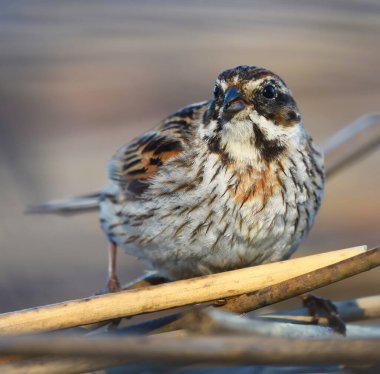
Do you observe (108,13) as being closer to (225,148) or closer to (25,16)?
(25,16)

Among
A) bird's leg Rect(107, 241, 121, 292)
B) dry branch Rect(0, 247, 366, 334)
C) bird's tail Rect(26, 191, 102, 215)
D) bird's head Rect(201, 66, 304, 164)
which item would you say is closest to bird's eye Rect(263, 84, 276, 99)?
bird's head Rect(201, 66, 304, 164)

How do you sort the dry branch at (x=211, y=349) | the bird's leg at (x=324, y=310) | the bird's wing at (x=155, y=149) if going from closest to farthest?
1. the dry branch at (x=211, y=349)
2. the bird's leg at (x=324, y=310)
3. the bird's wing at (x=155, y=149)

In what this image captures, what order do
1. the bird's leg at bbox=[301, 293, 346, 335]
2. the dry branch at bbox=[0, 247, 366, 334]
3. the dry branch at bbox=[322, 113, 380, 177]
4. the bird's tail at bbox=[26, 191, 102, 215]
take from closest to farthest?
the dry branch at bbox=[0, 247, 366, 334]
the bird's leg at bbox=[301, 293, 346, 335]
the dry branch at bbox=[322, 113, 380, 177]
the bird's tail at bbox=[26, 191, 102, 215]

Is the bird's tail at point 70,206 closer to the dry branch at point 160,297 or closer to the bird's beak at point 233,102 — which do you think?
the bird's beak at point 233,102

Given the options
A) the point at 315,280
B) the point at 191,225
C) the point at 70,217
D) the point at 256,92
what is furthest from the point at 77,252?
the point at 315,280

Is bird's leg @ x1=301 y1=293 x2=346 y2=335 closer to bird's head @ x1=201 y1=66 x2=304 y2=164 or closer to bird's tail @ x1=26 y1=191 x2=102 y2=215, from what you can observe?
bird's head @ x1=201 y1=66 x2=304 y2=164

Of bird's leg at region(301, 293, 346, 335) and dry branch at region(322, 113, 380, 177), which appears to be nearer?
bird's leg at region(301, 293, 346, 335)

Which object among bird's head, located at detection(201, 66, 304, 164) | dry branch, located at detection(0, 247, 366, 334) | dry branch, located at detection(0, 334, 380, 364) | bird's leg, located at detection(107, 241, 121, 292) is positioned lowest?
dry branch, located at detection(0, 334, 380, 364)

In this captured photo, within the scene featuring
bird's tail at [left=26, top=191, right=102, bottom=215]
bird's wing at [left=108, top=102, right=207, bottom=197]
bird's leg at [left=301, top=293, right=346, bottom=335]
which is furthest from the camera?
bird's tail at [left=26, top=191, right=102, bottom=215]

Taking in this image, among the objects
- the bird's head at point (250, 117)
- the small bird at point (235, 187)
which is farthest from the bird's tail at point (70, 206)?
the bird's head at point (250, 117)
